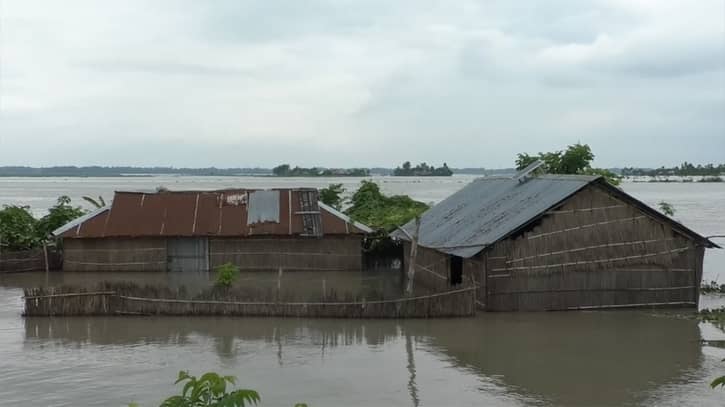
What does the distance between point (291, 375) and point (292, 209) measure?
11435 mm

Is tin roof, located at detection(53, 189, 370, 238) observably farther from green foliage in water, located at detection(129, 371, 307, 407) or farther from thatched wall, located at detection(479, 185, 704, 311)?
green foliage in water, located at detection(129, 371, 307, 407)

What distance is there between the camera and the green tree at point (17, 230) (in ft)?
74.6

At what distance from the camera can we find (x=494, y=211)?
1661 centimetres

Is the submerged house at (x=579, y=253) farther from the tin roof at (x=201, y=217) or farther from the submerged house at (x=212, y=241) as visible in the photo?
the tin roof at (x=201, y=217)

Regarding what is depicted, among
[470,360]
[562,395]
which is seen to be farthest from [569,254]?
[562,395]

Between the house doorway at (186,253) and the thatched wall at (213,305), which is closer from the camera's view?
the thatched wall at (213,305)

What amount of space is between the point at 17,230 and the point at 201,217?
5628 millimetres

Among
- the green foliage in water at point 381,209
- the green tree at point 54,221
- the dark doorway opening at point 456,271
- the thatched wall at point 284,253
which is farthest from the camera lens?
the green tree at point 54,221

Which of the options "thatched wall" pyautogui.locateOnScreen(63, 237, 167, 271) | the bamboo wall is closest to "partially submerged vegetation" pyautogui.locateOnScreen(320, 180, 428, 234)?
the bamboo wall

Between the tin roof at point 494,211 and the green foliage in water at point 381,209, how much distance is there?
3.20 m

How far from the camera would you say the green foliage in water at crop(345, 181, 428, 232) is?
23.5m

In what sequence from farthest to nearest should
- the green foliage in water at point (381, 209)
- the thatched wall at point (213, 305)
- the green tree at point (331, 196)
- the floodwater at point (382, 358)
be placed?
the green tree at point (331, 196), the green foliage in water at point (381, 209), the thatched wall at point (213, 305), the floodwater at point (382, 358)

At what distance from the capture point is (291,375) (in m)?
10.9

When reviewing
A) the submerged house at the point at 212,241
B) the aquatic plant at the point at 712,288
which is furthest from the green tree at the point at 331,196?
the aquatic plant at the point at 712,288
